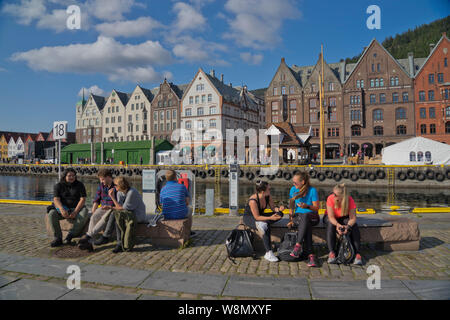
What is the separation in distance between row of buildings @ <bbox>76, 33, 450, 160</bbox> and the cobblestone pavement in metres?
40.2

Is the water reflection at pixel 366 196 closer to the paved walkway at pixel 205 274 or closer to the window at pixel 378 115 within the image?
the paved walkway at pixel 205 274

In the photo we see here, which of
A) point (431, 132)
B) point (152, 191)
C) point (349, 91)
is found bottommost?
point (152, 191)

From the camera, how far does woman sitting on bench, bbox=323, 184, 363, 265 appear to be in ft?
19.0

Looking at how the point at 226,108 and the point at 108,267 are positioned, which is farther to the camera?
the point at 226,108

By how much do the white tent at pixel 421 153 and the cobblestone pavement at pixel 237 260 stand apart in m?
29.2

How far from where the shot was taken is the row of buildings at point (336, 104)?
55.4 metres

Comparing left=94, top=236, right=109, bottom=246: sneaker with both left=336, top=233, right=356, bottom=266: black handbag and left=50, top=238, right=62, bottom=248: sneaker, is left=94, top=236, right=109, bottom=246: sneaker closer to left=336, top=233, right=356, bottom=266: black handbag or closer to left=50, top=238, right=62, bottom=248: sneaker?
left=50, top=238, right=62, bottom=248: sneaker

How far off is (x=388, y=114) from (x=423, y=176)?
3091cm

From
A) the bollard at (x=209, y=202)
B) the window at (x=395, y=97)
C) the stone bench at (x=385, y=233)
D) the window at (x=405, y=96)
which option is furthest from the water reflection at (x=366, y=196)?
the window at (x=405, y=96)

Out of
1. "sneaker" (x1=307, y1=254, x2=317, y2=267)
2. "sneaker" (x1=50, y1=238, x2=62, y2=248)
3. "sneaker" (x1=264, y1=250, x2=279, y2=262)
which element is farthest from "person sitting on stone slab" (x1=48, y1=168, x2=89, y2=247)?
"sneaker" (x1=307, y1=254, x2=317, y2=267)

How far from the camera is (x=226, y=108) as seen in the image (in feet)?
209
